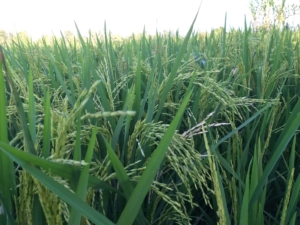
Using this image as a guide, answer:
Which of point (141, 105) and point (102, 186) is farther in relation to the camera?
point (141, 105)

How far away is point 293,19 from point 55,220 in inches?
123

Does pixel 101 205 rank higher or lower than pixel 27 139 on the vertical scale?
lower

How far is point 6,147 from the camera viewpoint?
0.90ft

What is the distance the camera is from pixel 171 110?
751 millimetres

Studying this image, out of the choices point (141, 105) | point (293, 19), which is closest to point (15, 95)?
point (141, 105)

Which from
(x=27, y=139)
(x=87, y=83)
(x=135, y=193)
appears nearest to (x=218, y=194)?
(x=135, y=193)

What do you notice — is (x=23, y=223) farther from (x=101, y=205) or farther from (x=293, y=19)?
(x=293, y=19)

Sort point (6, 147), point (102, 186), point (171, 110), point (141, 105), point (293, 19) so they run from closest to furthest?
point (6, 147), point (102, 186), point (141, 105), point (171, 110), point (293, 19)

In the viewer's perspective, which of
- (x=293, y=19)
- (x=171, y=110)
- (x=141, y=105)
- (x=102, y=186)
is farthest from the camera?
(x=293, y=19)

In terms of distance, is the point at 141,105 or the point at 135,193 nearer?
the point at 135,193

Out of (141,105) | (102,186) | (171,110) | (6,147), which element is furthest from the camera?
(171,110)

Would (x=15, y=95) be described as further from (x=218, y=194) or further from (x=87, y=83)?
(x=87, y=83)

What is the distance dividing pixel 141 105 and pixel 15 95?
1.21 feet

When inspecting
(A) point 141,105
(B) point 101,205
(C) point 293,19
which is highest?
(C) point 293,19
